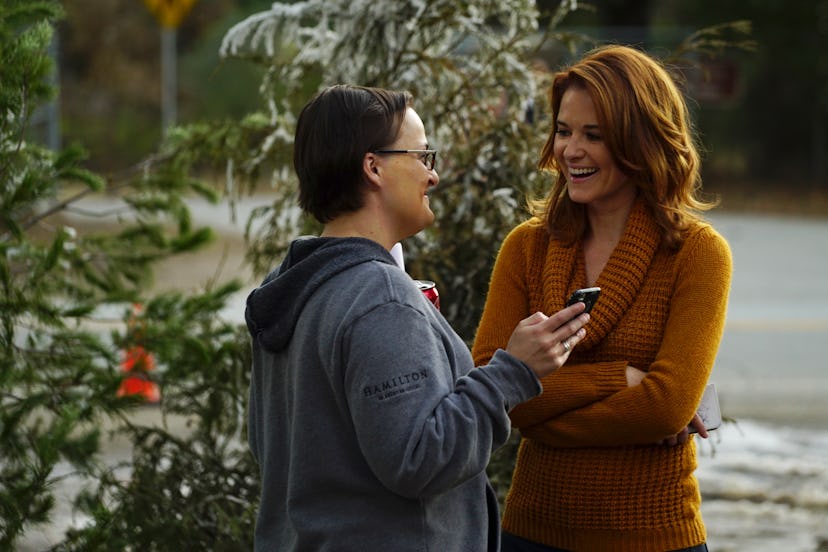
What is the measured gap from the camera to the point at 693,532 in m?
2.77

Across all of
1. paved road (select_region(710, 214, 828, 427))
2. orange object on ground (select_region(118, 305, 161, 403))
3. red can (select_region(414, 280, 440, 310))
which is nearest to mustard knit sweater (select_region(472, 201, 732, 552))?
red can (select_region(414, 280, 440, 310))

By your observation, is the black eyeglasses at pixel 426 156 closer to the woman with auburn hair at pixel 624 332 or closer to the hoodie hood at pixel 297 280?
the hoodie hood at pixel 297 280

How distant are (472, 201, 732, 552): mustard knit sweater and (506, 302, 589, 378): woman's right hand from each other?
0.36 metres

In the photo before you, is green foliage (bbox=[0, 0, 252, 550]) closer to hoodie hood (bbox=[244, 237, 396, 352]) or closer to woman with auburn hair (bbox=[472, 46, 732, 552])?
woman with auburn hair (bbox=[472, 46, 732, 552])

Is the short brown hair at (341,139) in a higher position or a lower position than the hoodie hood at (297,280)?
higher

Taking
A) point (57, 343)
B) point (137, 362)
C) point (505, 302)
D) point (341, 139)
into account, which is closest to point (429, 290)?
point (505, 302)

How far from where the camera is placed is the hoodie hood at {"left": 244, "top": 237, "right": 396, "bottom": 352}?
91.7 inches

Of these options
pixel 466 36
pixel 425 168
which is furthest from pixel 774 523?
pixel 425 168

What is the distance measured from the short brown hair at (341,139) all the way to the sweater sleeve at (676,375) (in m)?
0.70

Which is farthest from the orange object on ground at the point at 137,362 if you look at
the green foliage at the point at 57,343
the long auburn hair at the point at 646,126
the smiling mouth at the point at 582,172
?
the long auburn hair at the point at 646,126

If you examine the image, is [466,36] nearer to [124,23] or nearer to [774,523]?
[774,523]

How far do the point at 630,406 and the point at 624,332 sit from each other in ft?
0.57

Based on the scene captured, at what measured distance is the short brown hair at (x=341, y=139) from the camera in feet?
7.71

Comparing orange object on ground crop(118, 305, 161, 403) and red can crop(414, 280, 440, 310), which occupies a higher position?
red can crop(414, 280, 440, 310)
